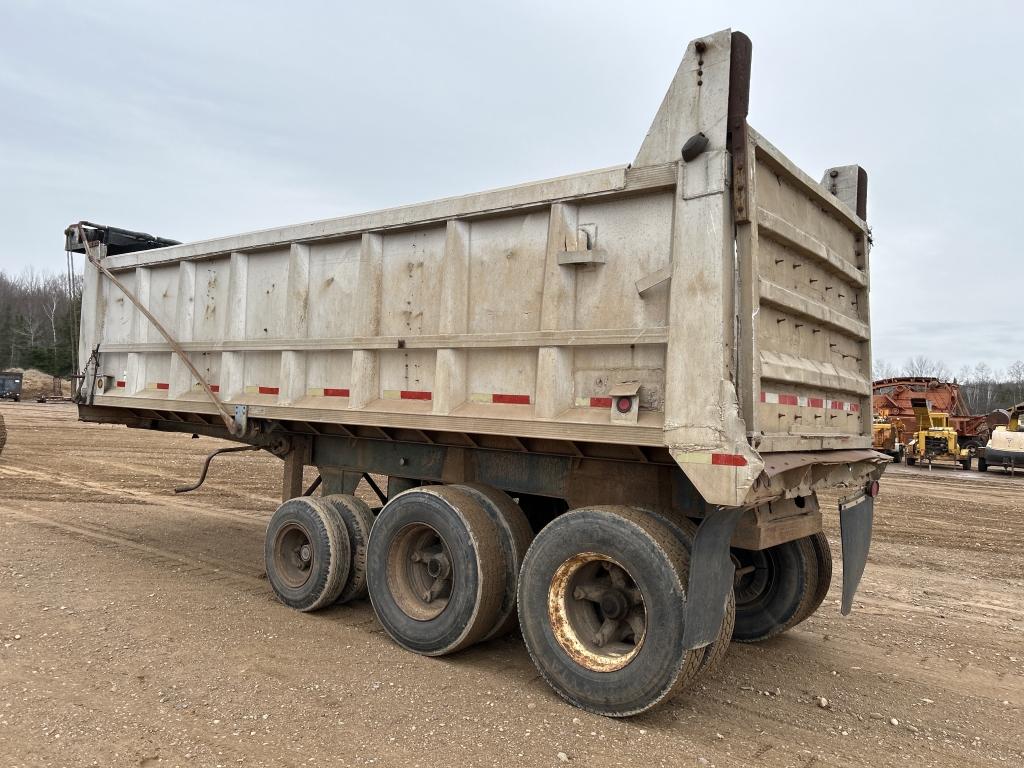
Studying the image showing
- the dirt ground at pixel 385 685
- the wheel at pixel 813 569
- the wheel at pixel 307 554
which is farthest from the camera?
the wheel at pixel 307 554

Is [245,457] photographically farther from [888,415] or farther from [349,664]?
[888,415]

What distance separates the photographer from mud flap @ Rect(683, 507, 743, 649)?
141 inches

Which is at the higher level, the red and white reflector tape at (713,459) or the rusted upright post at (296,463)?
the red and white reflector tape at (713,459)

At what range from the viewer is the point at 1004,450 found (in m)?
20.1

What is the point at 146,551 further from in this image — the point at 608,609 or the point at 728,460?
the point at 728,460

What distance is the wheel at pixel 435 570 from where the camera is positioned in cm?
448

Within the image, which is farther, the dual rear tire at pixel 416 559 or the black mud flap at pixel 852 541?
the black mud flap at pixel 852 541

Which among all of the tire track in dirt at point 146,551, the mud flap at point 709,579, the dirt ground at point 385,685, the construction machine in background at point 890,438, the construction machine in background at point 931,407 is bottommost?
the dirt ground at point 385,685

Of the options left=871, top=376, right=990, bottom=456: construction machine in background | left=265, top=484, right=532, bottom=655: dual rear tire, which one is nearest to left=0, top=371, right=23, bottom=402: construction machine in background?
left=871, top=376, right=990, bottom=456: construction machine in background

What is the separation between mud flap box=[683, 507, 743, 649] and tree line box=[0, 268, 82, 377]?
5081 centimetres

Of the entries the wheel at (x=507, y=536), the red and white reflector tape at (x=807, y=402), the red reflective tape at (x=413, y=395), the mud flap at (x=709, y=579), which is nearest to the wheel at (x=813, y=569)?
the red and white reflector tape at (x=807, y=402)

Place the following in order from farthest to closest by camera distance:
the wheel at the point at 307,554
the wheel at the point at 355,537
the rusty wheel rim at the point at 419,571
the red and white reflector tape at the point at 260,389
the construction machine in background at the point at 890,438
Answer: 1. the construction machine in background at the point at 890,438
2. the red and white reflector tape at the point at 260,389
3. the wheel at the point at 355,537
4. the wheel at the point at 307,554
5. the rusty wheel rim at the point at 419,571

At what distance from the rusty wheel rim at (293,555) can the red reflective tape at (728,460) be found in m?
3.45

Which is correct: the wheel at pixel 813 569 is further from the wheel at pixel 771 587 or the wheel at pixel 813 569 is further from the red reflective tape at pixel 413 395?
the red reflective tape at pixel 413 395
